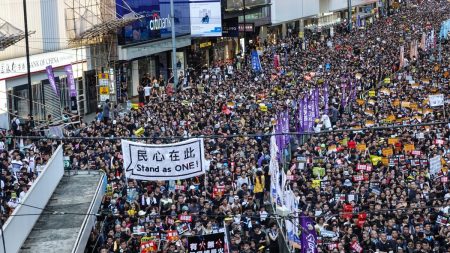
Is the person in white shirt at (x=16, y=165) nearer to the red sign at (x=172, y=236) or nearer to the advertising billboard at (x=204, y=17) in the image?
the red sign at (x=172, y=236)

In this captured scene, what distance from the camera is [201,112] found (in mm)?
27812

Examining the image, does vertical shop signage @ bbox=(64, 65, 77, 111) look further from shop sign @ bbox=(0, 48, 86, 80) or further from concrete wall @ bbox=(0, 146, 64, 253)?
concrete wall @ bbox=(0, 146, 64, 253)

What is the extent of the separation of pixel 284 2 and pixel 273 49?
1524cm

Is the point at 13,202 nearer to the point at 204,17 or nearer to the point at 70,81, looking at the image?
the point at 70,81

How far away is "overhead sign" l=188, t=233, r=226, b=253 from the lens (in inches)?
582

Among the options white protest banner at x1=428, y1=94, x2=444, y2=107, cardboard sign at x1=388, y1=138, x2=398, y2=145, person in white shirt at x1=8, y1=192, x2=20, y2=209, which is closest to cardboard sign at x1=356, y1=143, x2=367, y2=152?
cardboard sign at x1=388, y1=138, x2=398, y2=145

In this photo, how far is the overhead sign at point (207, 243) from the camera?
14781 mm

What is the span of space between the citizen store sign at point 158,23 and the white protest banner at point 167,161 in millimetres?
30420

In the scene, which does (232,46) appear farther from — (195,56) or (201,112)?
(201,112)

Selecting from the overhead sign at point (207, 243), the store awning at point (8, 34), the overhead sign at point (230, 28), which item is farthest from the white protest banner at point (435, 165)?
the overhead sign at point (230, 28)

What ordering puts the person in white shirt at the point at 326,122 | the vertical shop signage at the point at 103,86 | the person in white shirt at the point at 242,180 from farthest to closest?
the vertical shop signage at the point at 103,86, the person in white shirt at the point at 326,122, the person in white shirt at the point at 242,180

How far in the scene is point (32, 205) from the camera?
16469 millimetres

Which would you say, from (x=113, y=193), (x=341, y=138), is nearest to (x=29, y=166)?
(x=113, y=193)

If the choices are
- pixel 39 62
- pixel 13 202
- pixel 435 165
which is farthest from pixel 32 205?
pixel 39 62
